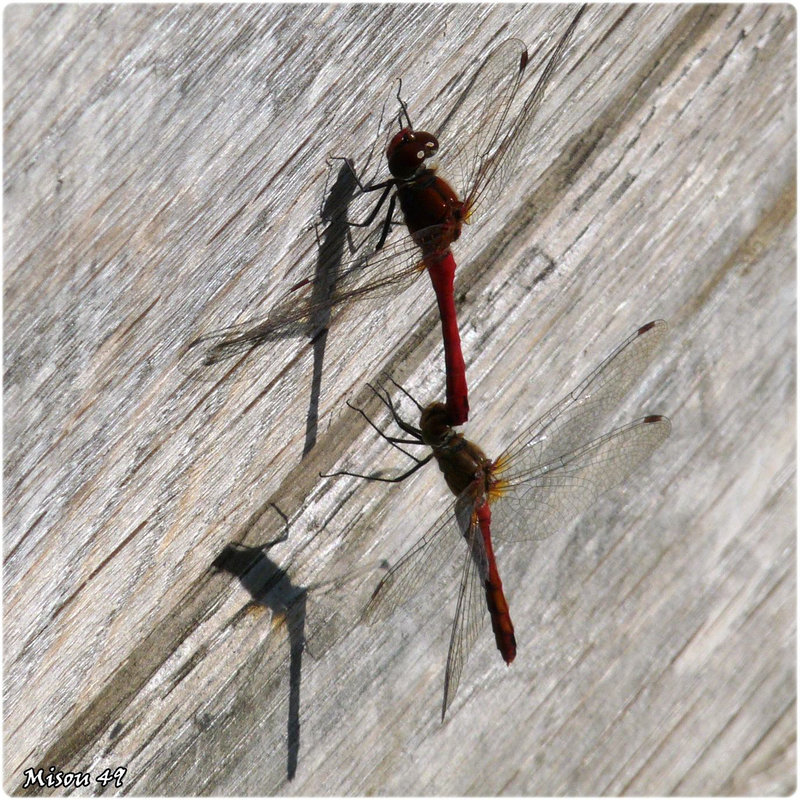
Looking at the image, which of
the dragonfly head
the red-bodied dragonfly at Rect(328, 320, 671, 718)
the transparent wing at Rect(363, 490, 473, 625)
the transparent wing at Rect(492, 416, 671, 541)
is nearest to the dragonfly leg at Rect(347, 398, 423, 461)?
the red-bodied dragonfly at Rect(328, 320, 671, 718)

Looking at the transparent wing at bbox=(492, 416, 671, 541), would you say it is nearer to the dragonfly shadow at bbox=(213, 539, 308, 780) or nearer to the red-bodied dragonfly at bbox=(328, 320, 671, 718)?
the red-bodied dragonfly at bbox=(328, 320, 671, 718)

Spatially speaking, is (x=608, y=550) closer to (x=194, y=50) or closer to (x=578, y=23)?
(x=578, y=23)

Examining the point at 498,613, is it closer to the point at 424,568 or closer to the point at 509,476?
the point at 424,568

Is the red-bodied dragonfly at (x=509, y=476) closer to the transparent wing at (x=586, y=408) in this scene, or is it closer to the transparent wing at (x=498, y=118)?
the transparent wing at (x=586, y=408)

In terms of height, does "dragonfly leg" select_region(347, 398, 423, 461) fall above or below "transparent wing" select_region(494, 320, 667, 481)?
above

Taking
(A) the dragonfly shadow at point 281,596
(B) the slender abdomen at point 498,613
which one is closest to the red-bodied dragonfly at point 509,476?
(B) the slender abdomen at point 498,613

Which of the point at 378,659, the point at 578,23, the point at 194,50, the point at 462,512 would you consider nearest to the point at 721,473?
A: the point at 462,512
